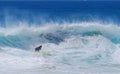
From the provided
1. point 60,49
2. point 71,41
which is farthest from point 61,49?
point 71,41

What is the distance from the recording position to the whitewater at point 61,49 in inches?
715

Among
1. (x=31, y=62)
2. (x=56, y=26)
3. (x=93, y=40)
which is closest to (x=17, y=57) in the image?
(x=31, y=62)

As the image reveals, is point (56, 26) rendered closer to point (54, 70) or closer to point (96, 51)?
point (96, 51)

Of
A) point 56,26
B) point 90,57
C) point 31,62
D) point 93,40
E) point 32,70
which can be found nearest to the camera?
point 32,70

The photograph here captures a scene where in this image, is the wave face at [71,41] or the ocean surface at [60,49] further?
the wave face at [71,41]

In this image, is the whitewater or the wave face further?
the wave face

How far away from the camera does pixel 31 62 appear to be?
19.1 metres

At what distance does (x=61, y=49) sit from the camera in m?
22.8

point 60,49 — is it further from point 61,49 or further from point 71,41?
point 71,41

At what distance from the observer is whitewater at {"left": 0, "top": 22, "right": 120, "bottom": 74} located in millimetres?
18156

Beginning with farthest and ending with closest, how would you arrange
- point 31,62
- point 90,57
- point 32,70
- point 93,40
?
1. point 93,40
2. point 90,57
3. point 31,62
4. point 32,70

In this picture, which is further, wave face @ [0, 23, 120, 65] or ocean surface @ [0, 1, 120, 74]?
wave face @ [0, 23, 120, 65]

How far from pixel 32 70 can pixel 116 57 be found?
4.93m

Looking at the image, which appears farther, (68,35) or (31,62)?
(68,35)
